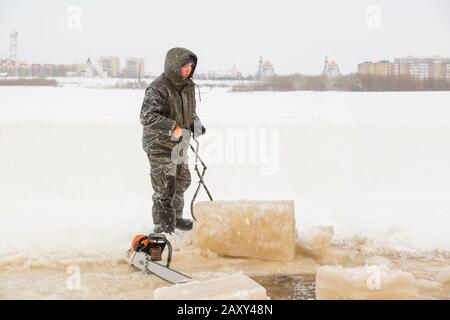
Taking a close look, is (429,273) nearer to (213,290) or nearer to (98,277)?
(213,290)

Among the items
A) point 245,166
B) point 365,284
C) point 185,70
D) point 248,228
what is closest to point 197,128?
point 185,70

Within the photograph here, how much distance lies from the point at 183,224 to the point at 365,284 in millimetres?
2304

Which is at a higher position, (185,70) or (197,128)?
(185,70)

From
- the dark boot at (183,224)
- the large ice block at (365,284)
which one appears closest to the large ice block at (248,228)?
the dark boot at (183,224)

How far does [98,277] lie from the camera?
14.8 ft

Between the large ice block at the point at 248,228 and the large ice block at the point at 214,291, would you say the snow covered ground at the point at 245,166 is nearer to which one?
the large ice block at the point at 248,228

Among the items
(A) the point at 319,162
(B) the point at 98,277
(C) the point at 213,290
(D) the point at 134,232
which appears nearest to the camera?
(C) the point at 213,290

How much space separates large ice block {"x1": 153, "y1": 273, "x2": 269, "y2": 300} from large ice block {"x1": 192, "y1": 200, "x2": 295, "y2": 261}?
1.41m

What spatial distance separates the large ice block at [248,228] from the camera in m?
5.02

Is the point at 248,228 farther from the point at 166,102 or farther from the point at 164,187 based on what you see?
the point at 166,102

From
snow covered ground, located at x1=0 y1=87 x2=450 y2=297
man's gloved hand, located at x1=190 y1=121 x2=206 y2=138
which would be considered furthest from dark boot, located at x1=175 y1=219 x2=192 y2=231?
man's gloved hand, located at x1=190 y1=121 x2=206 y2=138

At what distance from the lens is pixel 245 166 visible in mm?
9664

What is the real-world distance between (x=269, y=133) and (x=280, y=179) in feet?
8.12
